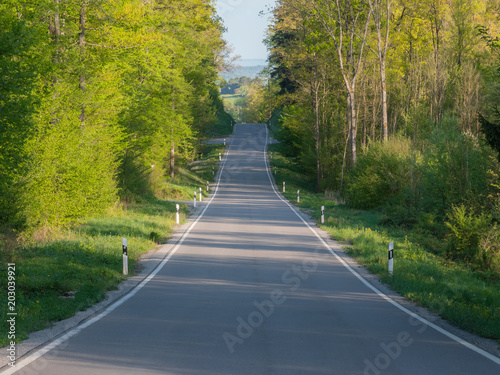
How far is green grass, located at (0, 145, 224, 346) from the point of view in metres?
9.57

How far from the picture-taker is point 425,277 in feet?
44.7

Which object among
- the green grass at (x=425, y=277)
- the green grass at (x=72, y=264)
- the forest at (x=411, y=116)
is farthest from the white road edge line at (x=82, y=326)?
the forest at (x=411, y=116)

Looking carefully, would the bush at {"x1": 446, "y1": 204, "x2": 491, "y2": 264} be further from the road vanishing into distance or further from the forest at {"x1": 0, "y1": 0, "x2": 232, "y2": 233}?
the forest at {"x1": 0, "y1": 0, "x2": 232, "y2": 233}

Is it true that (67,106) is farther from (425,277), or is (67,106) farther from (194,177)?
(194,177)

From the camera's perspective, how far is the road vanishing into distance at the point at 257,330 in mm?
6797

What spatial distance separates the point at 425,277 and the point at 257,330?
6.64 m

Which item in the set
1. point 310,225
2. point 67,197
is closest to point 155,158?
point 310,225

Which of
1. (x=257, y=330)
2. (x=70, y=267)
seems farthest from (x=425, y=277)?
(x=70, y=267)

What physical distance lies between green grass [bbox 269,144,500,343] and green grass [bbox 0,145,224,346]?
662 centimetres

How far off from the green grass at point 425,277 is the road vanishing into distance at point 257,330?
0.73 meters

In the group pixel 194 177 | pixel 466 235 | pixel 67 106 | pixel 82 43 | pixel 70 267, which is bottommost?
pixel 194 177

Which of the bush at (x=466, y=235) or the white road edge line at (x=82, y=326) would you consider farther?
the bush at (x=466, y=235)

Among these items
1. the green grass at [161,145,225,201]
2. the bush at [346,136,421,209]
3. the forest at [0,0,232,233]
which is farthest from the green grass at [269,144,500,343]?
the green grass at [161,145,225,201]

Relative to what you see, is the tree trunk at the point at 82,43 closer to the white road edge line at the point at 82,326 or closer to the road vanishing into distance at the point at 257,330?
the white road edge line at the point at 82,326
